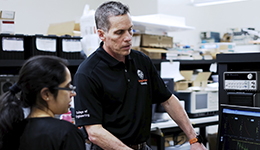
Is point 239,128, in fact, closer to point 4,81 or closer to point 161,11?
point 4,81

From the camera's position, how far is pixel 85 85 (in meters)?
1.52

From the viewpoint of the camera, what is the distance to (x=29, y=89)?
111 cm

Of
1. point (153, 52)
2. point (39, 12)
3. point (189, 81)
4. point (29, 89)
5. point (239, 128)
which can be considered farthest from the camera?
point (39, 12)

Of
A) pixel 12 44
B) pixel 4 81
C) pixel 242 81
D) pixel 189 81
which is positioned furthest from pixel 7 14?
pixel 189 81

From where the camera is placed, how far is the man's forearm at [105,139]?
1.47m

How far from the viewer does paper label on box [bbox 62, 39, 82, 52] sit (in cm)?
245

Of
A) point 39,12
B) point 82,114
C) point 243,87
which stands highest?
point 39,12

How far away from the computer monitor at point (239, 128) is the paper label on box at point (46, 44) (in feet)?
4.37

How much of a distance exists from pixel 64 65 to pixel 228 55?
0.92m

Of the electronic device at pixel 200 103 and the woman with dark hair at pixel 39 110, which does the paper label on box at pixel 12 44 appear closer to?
the woman with dark hair at pixel 39 110

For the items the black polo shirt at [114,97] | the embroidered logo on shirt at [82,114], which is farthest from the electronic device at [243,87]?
the embroidered logo on shirt at [82,114]

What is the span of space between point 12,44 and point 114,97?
106 centimetres

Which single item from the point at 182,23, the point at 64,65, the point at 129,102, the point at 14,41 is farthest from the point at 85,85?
the point at 182,23

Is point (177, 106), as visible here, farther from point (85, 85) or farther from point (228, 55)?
point (85, 85)
